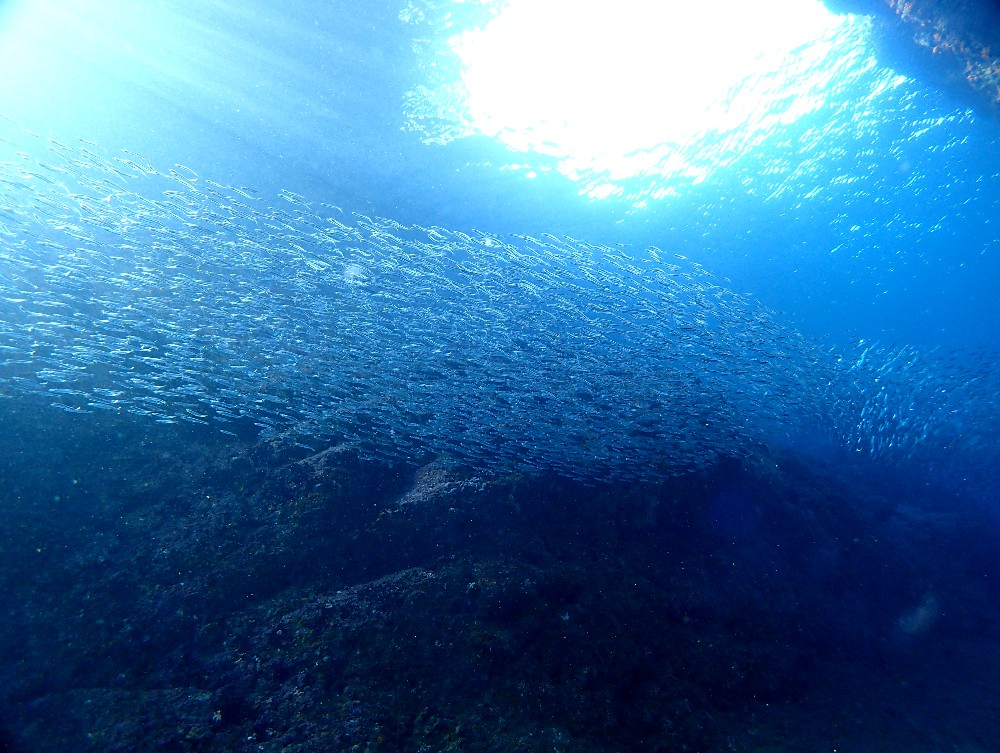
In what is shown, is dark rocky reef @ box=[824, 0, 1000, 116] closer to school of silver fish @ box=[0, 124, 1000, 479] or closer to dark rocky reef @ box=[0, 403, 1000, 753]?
school of silver fish @ box=[0, 124, 1000, 479]

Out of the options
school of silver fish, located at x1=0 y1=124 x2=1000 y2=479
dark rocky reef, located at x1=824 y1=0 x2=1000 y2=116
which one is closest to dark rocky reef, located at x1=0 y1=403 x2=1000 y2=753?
school of silver fish, located at x1=0 y1=124 x2=1000 y2=479

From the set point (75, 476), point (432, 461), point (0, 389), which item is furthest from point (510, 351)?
point (0, 389)

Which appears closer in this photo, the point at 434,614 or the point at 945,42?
the point at 945,42

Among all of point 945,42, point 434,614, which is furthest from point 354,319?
point 945,42

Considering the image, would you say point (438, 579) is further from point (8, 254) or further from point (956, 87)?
point (956, 87)

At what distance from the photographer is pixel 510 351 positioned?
370 inches

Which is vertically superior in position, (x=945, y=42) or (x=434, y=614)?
(x=945, y=42)

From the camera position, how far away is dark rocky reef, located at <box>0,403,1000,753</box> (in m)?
8.34

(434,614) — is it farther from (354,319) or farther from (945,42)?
(945,42)

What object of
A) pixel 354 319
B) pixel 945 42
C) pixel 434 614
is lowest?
pixel 434 614

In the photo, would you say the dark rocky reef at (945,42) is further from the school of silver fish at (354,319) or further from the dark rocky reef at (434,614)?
the dark rocky reef at (434,614)

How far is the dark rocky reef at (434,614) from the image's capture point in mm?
8344

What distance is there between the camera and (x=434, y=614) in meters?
9.76

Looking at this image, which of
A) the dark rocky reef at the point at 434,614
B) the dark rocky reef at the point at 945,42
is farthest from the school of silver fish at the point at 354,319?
the dark rocky reef at the point at 945,42
